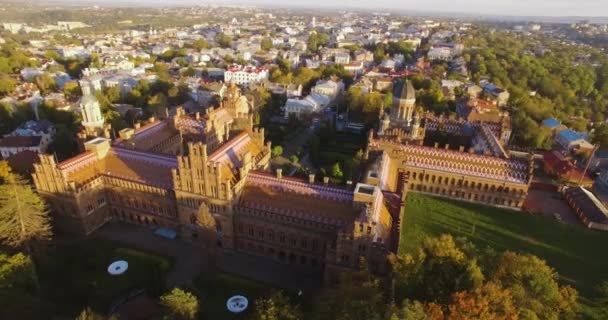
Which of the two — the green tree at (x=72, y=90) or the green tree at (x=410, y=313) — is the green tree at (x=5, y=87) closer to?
the green tree at (x=72, y=90)

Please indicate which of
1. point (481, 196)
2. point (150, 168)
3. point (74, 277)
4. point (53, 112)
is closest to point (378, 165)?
point (481, 196)

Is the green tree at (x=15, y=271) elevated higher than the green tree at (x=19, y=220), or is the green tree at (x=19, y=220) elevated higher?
the green tree at (x=19, y=220)

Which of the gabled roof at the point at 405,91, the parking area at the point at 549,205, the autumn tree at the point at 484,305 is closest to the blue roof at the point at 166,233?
the autumn tree at the point at 484,305

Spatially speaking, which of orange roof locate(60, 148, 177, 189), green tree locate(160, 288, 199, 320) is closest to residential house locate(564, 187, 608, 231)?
green tree locate(160, 288, 199, 320)

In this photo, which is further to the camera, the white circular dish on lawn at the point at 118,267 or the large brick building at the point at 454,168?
the large brick building at the point at 454,168

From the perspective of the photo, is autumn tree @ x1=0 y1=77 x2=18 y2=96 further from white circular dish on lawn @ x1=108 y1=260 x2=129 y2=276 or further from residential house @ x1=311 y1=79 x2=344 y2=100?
white circular dish on lawn @ x1=108 y1=260 x2=129 y2=276

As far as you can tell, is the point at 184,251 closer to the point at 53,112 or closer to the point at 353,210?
the point at 353,210

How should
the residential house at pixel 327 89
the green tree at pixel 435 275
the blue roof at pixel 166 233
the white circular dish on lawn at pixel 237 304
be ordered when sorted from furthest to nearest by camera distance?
the residential house at pixel 327 89, the blue roof at pixel 166 233, the white circular dish on lawn at pixel 237 304, the green tree at pixel 435 275
